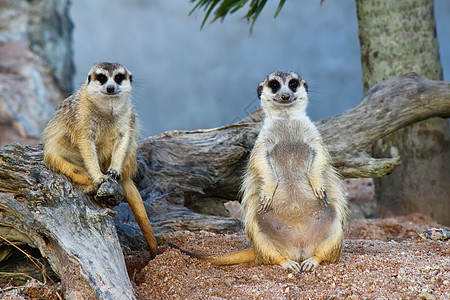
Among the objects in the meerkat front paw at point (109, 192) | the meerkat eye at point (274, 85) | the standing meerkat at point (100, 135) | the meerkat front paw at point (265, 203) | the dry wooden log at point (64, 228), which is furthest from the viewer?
the meerkat eye at point (274, 85)

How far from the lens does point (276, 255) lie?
8.16 feet

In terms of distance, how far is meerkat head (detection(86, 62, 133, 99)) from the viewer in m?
2.78

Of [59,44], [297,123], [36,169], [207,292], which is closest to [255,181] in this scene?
[297,123]

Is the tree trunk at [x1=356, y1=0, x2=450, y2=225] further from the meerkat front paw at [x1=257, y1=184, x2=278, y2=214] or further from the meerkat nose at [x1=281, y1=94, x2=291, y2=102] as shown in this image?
the meerkat front paw at [x1=257, y1=184, x2=278, y2=214]

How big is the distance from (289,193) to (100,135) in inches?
47.2

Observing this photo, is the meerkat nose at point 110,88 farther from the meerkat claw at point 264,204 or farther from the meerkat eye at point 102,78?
the meerkat claw at point 264,204

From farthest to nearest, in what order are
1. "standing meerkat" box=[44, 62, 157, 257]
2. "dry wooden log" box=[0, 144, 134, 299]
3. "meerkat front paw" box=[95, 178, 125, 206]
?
"standing meerkat" box=[44, 62, 157, 257], "meerkat front paw" box=[95, 178, 125, 206], "dry wooden log" box=[0, 144, 134, 299]

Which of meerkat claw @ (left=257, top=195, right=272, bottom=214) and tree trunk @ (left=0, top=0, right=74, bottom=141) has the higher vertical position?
tree trunk @ (left=0, top=0, right=74, bottom=141)

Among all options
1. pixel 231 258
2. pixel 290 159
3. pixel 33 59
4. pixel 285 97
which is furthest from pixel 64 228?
pixel 33 59

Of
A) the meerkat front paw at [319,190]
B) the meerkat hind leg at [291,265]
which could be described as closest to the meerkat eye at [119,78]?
the meerkat front paw at [319,190]

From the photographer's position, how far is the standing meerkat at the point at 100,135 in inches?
107

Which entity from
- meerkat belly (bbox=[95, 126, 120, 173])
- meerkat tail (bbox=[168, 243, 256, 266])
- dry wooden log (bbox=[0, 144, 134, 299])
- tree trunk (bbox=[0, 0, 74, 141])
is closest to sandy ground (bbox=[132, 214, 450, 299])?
meerkat tail (bbox=[168, 243, 256, 266])

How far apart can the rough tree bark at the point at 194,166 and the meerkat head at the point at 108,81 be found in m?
0.55

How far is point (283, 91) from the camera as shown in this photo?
2793 mm
